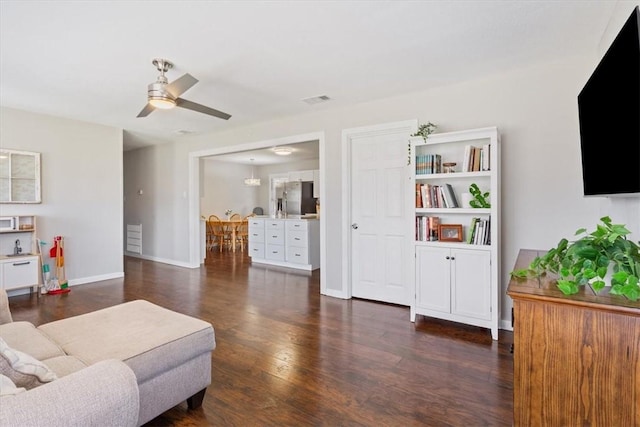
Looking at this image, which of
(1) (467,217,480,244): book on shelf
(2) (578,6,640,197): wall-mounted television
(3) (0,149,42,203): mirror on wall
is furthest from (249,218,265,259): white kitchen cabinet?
(2) (578,6,640,197): wall-mounted television

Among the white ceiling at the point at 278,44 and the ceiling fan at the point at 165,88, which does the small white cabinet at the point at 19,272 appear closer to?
the white ceiling at the point at 278,44

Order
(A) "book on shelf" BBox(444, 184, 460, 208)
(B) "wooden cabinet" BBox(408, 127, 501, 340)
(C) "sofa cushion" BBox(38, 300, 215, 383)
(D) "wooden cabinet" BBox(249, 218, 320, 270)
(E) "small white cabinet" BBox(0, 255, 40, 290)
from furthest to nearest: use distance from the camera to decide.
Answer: (D) "wooden cabinet" BBox(249, 218, 320, 270) → (E) "small white cabinet" BBox(0, 255, 40, 290) → (A) "book on shelf" BBox(444, 184, 460, 208) → (B) "wooden cabinet" BBox(408, 127, 501, 340) → (C) "sofa cushion" BBox(38, 300, 215, 383)

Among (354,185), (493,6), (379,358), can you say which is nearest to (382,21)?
(493,6)

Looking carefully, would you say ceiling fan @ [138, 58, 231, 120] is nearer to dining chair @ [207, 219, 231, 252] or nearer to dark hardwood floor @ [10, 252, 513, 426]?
dark hardwood floor @ [10, 252, 513, 426]

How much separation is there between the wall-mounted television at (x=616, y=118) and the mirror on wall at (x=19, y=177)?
5975mm

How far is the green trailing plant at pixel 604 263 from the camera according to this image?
118 cm

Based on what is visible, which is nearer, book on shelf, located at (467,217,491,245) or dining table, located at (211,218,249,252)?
book on shelf, located at (467,217,491,245)

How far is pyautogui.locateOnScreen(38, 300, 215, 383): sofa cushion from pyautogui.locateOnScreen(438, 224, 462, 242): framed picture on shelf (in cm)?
239

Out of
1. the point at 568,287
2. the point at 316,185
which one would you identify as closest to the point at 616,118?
the point at 568,287

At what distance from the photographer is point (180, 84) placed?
2656 mm

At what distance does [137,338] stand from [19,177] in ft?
13.5

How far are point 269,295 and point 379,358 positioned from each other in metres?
2.06

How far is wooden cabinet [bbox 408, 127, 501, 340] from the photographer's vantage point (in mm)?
2920

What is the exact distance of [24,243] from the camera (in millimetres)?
4316
